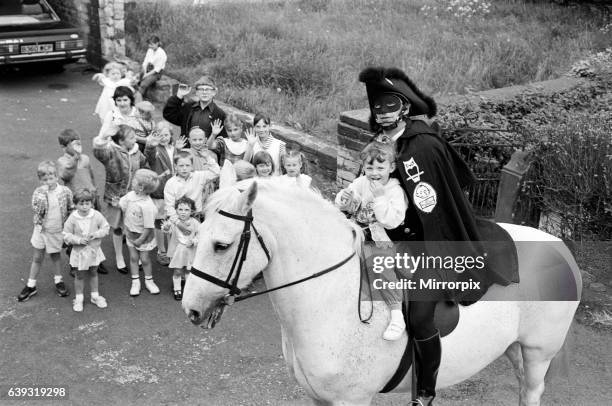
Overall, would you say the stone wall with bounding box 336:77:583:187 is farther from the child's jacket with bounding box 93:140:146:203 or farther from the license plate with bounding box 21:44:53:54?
the license plate with bounding box 21:44:53:54

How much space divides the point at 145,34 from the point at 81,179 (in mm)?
9583

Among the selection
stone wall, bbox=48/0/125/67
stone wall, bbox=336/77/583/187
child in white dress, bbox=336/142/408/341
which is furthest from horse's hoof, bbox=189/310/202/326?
stone wall, bbox=48/0/125/67

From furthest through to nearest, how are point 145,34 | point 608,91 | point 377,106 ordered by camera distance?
1. point 145,34
2. point 608,91
3. point 377,106

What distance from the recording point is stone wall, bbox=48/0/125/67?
54.7 ft

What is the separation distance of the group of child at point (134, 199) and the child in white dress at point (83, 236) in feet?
0.03

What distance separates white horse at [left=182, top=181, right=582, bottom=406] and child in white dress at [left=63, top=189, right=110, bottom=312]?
3524mm

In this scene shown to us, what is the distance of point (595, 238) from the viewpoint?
8312 mm

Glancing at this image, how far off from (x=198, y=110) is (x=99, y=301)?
123 inches

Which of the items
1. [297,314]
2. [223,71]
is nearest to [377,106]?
[297,314]

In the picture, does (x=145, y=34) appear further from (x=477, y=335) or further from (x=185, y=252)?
(x=477, y=335)

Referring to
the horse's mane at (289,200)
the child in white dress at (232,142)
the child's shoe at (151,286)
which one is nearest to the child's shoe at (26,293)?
the child's shoe at (151,286)

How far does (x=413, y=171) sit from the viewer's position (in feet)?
15.2

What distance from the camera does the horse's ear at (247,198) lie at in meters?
4.01

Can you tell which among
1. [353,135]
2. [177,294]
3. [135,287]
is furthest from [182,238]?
[353,135]
